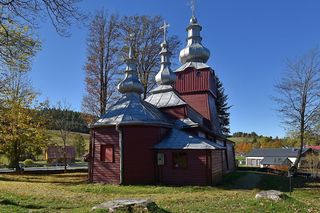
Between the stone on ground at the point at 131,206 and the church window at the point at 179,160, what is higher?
the church window at the point at 179,160

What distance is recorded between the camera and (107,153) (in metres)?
19.2

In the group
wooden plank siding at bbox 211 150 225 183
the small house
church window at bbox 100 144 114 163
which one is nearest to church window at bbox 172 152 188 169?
wooden plank siding at bbox 211 150 225 183

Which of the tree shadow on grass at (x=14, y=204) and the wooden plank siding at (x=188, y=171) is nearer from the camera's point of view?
the tree shadow on grass at (x=14, y=204)

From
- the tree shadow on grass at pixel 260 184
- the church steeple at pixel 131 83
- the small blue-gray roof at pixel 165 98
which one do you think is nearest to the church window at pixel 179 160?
the tree shadow on grass at pixel 260 184

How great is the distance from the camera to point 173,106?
22.0m

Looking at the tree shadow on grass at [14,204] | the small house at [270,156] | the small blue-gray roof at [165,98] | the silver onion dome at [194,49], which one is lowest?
the small house at [270,156]

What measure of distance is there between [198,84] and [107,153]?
450 inches

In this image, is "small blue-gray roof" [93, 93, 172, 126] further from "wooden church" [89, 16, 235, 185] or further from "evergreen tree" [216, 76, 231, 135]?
"evergreen tree" [216, 76, 231, 135]

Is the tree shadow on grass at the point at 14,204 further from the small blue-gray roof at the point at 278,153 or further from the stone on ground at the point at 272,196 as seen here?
the small blue-gray roof at the point at 278,153

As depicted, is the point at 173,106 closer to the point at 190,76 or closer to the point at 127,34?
the point at 190,76

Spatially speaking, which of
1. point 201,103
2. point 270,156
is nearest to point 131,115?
point 201,103

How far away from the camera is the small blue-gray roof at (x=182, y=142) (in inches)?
701

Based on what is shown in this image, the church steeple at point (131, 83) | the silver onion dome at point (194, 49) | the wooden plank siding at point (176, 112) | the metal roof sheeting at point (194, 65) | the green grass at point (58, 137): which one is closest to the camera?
the wooden plank siding at point (176, 112)

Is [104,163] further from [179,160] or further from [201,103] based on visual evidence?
[201,103]
